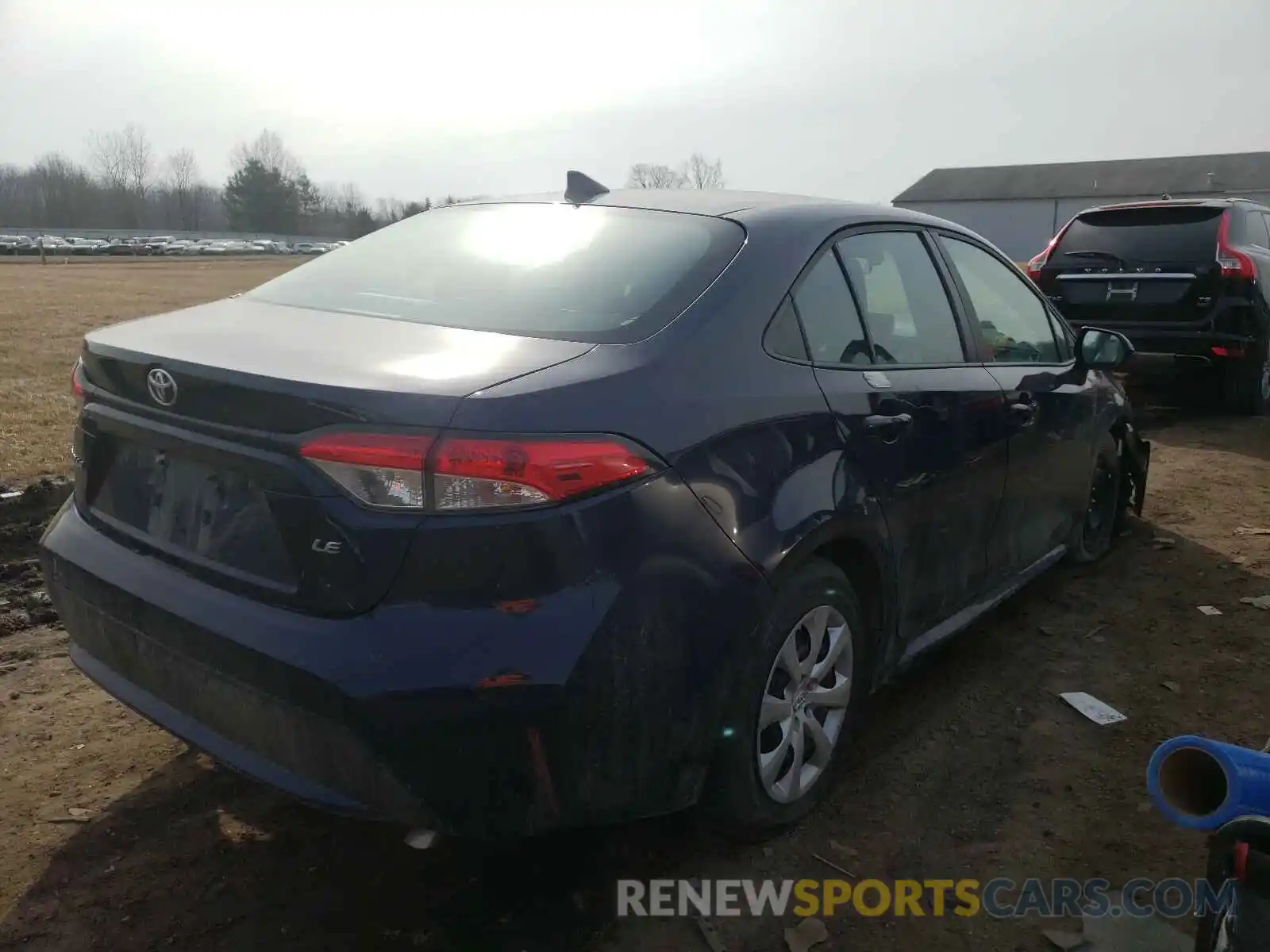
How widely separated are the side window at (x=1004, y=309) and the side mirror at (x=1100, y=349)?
10 centimetres

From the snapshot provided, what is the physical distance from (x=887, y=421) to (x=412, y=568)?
5.00 ft

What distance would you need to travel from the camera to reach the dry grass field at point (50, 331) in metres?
6.48

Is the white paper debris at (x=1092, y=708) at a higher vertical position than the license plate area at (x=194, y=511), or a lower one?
lower

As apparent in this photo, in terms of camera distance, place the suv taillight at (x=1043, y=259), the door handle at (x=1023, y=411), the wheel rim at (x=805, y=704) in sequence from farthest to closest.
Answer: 1. the suv taillight at (x=1043, y=259)
2. the door handle at (x=1023, y=411)
3. the wheel rim at (x=805, y=704)

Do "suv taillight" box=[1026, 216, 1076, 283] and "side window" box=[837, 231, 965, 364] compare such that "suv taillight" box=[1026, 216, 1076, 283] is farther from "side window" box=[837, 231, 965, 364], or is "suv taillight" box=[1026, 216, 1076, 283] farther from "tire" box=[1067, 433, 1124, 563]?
"side window" box=[837, 231, 965, 364]

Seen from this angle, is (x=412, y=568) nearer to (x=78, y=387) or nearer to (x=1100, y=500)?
(x=78, y=387)

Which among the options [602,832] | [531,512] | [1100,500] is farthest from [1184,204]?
[531,512]

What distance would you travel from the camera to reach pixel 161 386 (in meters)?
2.33

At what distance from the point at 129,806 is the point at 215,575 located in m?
1.11

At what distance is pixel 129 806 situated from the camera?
115 inches

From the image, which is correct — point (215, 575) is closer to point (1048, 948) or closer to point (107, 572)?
point (107, 572)

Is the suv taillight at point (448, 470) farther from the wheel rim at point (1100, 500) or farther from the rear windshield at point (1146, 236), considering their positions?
the rear windshield at point (1146, 236)

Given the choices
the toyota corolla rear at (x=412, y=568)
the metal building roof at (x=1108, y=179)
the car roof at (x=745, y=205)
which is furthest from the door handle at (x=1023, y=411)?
the metal building roof at (x=1108, y=179)

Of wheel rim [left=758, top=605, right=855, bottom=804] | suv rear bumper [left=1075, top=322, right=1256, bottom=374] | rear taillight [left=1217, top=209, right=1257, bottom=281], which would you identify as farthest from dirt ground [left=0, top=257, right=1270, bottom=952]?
rear taillight [left=1217, top=209, right=1257, bottom=281]
